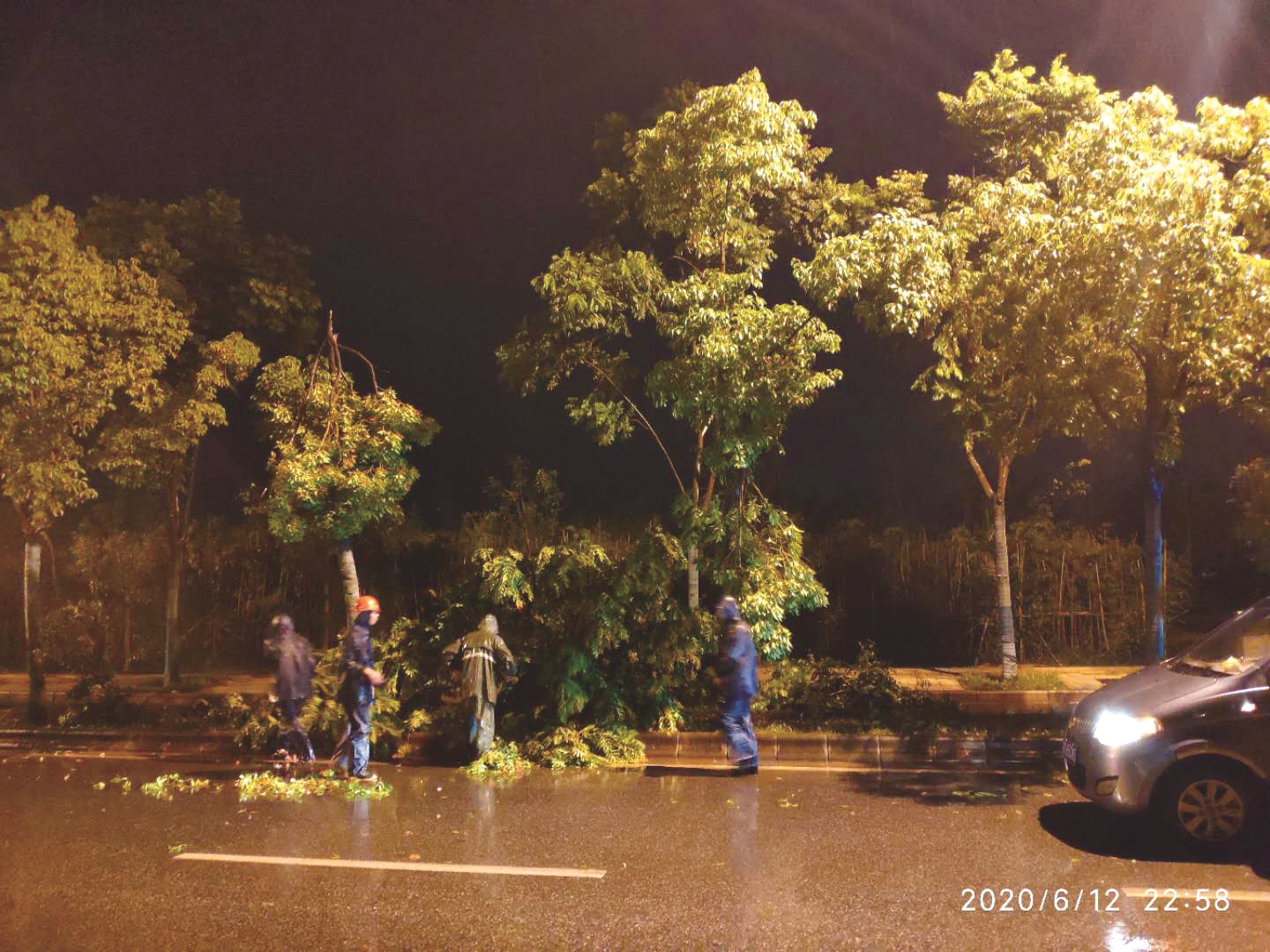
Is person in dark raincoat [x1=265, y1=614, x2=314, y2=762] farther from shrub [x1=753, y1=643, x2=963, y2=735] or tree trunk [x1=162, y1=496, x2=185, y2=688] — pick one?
tree trunk [x1=162, y1=496, x2=185, y2=688]

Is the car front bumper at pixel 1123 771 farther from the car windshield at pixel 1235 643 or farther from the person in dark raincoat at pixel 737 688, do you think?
the person in dark raincoat at pixel 737 688

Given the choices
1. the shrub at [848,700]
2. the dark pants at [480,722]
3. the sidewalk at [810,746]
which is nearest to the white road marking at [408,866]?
the dark pants at [480,722]

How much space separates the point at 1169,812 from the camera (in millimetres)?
6465

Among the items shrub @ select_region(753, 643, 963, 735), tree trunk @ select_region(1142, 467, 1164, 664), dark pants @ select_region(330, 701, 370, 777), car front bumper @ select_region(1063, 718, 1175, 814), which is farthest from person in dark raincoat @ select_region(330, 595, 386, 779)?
tree trunk @ select_region(1142, 467, 1164, 664)

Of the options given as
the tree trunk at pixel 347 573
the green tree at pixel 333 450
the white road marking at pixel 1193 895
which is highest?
the green tree at pixel 333 450

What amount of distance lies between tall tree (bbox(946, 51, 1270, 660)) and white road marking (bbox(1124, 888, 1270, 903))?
4.86 meters

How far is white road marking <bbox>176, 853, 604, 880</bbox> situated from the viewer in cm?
615

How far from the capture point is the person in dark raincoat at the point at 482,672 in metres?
9.82

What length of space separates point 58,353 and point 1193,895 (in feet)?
39.7

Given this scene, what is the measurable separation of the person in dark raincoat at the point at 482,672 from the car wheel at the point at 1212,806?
5.90 meters

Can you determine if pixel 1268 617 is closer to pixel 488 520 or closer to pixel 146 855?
pixel 146 855

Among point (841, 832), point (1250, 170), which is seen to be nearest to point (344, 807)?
point (841, 832)

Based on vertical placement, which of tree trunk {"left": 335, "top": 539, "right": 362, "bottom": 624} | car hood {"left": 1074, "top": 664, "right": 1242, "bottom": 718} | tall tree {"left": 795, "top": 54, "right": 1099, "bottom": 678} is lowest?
car hood {"left": 1074, "top": 664, "right": 1242, "bottom": 718}

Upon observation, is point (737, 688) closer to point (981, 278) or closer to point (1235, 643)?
point (1235, 643)
